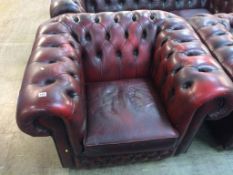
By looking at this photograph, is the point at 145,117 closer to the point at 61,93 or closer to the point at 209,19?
the point at 61,93

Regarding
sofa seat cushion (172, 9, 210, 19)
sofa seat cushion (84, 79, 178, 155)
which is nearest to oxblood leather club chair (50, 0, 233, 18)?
sofa seat cushion (172, 9, 210, 19)

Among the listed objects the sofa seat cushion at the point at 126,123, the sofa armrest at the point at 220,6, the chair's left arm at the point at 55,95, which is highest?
the sofa armrest at the point at 220,6

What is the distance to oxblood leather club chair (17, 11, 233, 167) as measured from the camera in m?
1.13

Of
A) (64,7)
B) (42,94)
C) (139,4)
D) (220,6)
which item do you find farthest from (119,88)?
(220,6)

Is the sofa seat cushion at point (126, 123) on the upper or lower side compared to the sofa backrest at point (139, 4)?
lower

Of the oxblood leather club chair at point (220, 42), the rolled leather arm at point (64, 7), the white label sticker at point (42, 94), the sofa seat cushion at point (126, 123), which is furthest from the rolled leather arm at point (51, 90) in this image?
the oxblood leather club chair at point (220, 42)

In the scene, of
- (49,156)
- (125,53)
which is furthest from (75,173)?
(125,53)

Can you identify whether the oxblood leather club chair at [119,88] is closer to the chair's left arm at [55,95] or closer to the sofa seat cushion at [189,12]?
the chair's left arm at [55,95]

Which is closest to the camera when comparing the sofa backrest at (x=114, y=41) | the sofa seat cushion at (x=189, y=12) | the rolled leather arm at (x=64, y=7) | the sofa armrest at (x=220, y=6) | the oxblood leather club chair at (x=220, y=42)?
the oxblood leather club chair at (x=220, y=42)

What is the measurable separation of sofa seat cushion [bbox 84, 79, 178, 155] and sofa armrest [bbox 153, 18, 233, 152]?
0.08 m

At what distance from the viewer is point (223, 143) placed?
1.61m

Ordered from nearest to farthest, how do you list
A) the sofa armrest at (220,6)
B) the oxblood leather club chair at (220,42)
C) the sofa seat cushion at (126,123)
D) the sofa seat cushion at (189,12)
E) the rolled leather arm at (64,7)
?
the sofa seat cushion at (126,123), the oxblood leather club chair at (220,42), the rolled leather arm at (64,7), the sofa armrest at (220,6), the sofa seat cushion at (189,12)

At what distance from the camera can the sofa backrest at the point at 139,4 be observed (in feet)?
7.26

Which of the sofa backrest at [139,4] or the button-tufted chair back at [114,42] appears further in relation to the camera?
the sofa backrest at [139,4]
